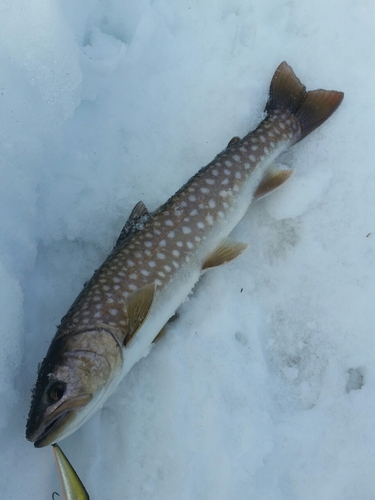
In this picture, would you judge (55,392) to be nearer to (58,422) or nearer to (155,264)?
(58,422)

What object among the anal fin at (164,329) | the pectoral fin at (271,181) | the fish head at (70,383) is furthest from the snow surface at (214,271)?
the fish head at (70,383)

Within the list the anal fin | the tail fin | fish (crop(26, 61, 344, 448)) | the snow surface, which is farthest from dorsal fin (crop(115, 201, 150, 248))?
the tail fin

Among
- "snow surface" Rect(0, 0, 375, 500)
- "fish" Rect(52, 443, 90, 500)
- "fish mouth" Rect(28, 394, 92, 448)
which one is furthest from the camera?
"snow surface" Rect(0, 0, 375, 500)

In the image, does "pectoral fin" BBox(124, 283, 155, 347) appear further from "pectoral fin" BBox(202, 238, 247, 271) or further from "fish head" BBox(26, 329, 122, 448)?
"pectoral fin" BBox(202, 238, 247, 271)

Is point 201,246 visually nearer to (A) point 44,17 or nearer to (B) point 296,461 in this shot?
(B) point 296,461

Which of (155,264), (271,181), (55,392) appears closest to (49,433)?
(55,392)

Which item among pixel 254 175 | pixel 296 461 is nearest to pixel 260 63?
pixel 254 175

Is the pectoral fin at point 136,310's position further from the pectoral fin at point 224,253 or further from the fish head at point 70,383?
the pectoral fin at point 224,253
